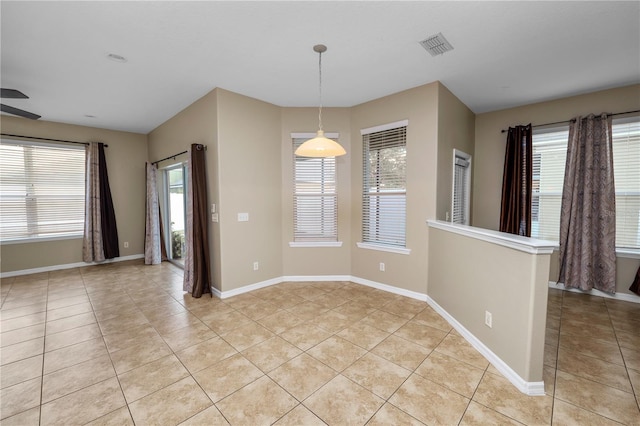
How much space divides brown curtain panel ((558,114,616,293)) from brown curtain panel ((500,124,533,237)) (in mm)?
433

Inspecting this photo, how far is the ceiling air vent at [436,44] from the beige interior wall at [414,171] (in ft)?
2.40

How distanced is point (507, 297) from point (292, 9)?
2.89m

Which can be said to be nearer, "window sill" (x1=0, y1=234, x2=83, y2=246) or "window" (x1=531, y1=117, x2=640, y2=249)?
"window" (x1=531, y1=117, x2=640, y2=249)

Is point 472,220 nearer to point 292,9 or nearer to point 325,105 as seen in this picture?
point 325,105

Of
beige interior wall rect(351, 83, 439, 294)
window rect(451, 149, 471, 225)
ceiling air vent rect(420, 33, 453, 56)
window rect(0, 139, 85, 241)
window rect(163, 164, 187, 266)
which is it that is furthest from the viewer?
window rect(163, 164, 187, 266)

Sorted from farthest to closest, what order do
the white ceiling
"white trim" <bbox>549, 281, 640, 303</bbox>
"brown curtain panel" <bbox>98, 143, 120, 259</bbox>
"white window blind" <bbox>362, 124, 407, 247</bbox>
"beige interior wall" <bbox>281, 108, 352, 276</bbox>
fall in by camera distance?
1. "brown curtain panel" <bbox>98, 143, 120, 259</bbox>
2. "beige interior wall" <bbox>281, 108, 352, 276</bbox>
3. "white window blind" <bbox>362, 124, 407, 247</bbox>
4. "white trim" <bbox>549, 281, 640, 303</bbox>
5. the white ceiling

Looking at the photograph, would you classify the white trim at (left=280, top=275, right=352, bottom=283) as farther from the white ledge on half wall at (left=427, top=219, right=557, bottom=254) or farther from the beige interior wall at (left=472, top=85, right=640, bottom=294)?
the beige interior wall at (left=472, top=85, right=640, bottom=294)

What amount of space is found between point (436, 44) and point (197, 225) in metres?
3.65

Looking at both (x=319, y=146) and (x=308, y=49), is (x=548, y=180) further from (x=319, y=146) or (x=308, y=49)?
(x=308, y=49)

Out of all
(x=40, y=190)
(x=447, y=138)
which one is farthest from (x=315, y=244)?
(x=40, y=190)

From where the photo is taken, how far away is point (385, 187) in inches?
154

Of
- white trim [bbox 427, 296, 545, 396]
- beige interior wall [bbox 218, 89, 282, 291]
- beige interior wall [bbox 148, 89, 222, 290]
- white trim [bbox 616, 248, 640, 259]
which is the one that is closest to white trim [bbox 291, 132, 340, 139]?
beige interior wall [bbox 218, 89, 282, 291]

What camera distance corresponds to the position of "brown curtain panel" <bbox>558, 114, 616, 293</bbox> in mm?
3559

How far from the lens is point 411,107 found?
3.56 meters
